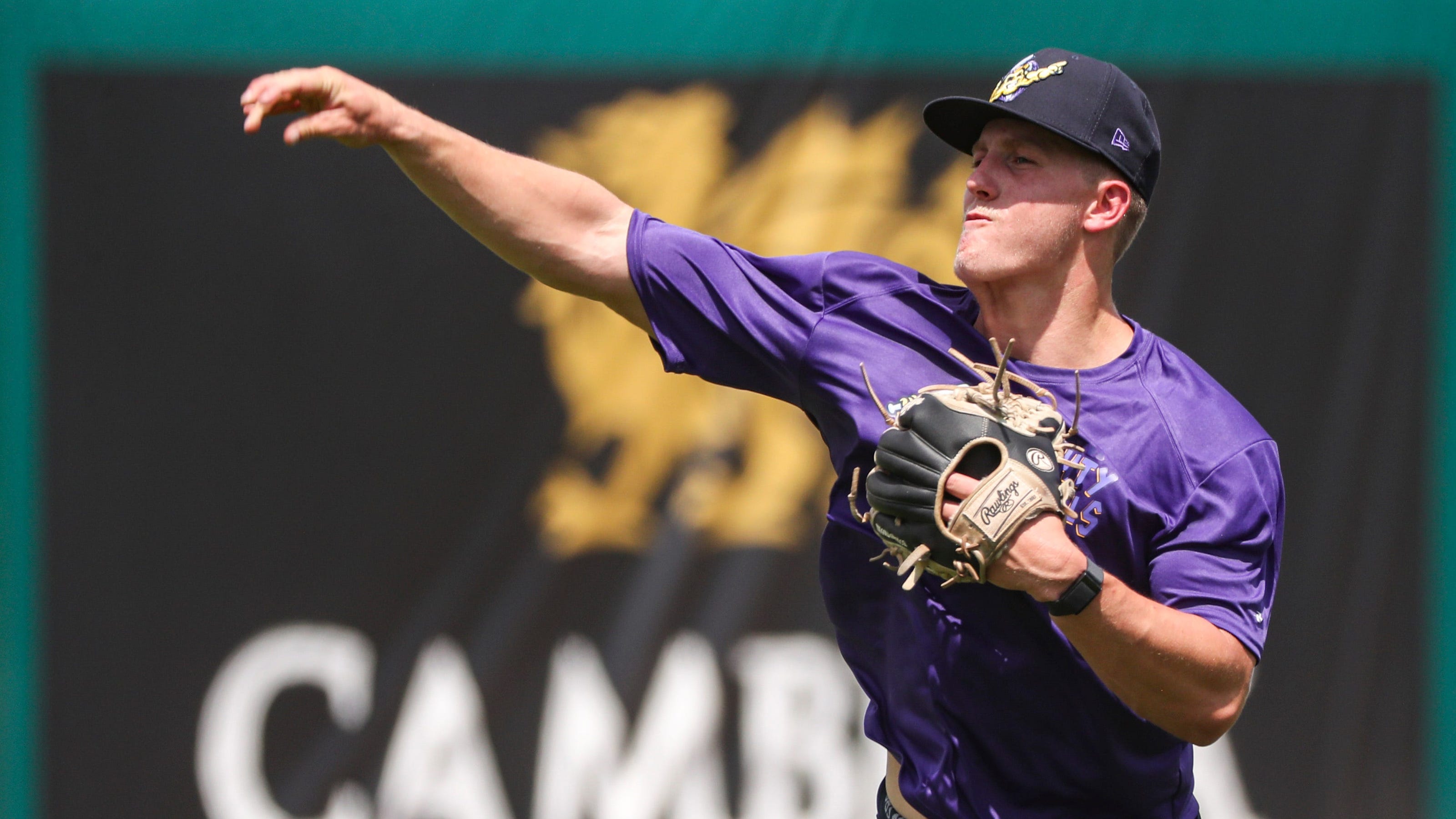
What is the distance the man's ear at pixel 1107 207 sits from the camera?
2209mm

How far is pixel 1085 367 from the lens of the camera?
2.20 m

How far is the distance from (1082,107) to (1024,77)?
11cm

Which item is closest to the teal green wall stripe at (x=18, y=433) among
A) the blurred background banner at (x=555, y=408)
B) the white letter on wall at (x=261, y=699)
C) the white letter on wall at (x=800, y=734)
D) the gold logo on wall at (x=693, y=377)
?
the blurred background banner at (x=555, y=408)

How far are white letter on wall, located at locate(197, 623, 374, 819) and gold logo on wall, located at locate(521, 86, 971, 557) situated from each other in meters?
0.74

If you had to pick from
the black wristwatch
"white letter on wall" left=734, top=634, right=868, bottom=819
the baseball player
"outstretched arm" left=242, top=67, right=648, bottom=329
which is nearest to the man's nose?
the baseball player

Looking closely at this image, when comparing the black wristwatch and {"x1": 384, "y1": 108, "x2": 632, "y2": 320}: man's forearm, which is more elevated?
{"x1": 384, "y1": 108, "x2": 632, "y2": 320}: man's forearm

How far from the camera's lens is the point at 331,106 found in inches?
75.2

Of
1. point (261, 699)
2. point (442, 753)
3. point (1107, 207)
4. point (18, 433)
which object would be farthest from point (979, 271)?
point (18, 433)

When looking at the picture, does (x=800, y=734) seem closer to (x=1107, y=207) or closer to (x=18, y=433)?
(x=1107, y=207)

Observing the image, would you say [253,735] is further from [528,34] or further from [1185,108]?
[1185,108]

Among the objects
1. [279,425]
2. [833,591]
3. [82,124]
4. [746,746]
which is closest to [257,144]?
[82,124]

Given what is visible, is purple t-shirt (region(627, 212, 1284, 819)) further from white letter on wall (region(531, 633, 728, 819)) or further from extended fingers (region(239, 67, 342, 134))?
white letter on wall (region(531, 633, 728, 819))

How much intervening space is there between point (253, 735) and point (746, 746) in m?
1.39

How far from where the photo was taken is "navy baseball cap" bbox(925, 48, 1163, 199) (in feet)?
6.98
